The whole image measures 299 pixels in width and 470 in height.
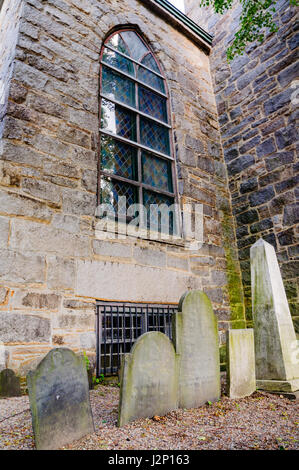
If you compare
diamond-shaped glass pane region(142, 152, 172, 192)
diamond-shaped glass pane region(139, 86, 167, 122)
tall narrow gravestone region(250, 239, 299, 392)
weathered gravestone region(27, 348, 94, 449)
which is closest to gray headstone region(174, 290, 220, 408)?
tall narrow gravestone region(250, 239, 299, 392)

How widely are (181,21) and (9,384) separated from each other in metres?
7.76

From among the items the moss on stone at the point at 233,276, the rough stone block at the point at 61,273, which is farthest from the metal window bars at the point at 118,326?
the moss on stone at the point at 233,276

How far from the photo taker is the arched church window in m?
4.65

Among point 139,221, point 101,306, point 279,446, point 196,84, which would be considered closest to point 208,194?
point 139,221

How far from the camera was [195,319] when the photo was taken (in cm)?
275

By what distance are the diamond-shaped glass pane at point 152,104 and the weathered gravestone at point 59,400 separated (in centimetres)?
480

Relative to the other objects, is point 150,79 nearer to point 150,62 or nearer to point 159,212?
point 150,62

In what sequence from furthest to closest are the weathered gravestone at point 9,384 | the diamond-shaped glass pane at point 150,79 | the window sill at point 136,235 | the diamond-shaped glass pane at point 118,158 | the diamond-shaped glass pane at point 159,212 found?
1. the diamond-shaped glass pane at point 150,79
2. the diamond-shaped glass pane at point 159,212
3. the diamond-shaped glass pane at point 118,158
4. the window sill at point 136,235
5. the weathered gravestone at point 9,384

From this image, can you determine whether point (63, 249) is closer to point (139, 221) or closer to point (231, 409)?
point (139, 221)

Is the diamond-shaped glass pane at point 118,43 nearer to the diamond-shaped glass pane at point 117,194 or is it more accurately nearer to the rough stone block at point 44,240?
the diamond-shaped glass pane at point 117,194

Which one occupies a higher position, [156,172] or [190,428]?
[156,172]

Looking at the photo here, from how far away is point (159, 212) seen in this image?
5.00 m

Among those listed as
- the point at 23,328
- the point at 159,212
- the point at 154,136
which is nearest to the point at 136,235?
the point at 159,212

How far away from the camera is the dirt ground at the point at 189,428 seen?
5.62 ft
